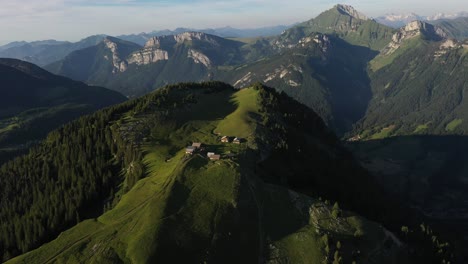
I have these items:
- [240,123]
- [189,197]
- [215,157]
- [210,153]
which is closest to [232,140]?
[210,153]

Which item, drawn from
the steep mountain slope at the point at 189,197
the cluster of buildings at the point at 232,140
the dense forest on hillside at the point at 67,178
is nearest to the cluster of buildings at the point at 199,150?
the steep mountain slope at the point at 189,197

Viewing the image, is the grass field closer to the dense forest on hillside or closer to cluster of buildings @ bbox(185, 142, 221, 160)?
cluster of buildings @ bbox(185, 142, 221, 160)

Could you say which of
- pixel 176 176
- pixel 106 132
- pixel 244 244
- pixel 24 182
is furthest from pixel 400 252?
pixel 24 182

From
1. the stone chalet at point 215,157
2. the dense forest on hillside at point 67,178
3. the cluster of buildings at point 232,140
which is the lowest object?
the dense forest on hillside at point 67,178

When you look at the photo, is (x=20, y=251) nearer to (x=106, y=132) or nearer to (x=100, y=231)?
(x=100, y=231)

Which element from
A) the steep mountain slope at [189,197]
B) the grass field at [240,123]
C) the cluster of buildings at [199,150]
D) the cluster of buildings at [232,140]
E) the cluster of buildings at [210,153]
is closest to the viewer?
the steep mountain slope at [189,197]

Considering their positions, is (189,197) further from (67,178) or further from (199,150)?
(67,178)

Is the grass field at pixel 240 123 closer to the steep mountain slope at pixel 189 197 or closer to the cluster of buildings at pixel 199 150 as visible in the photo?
the steep mountain slope at pixel 189 197

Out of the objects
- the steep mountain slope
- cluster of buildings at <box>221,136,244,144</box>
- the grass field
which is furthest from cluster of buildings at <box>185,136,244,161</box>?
the grass field
